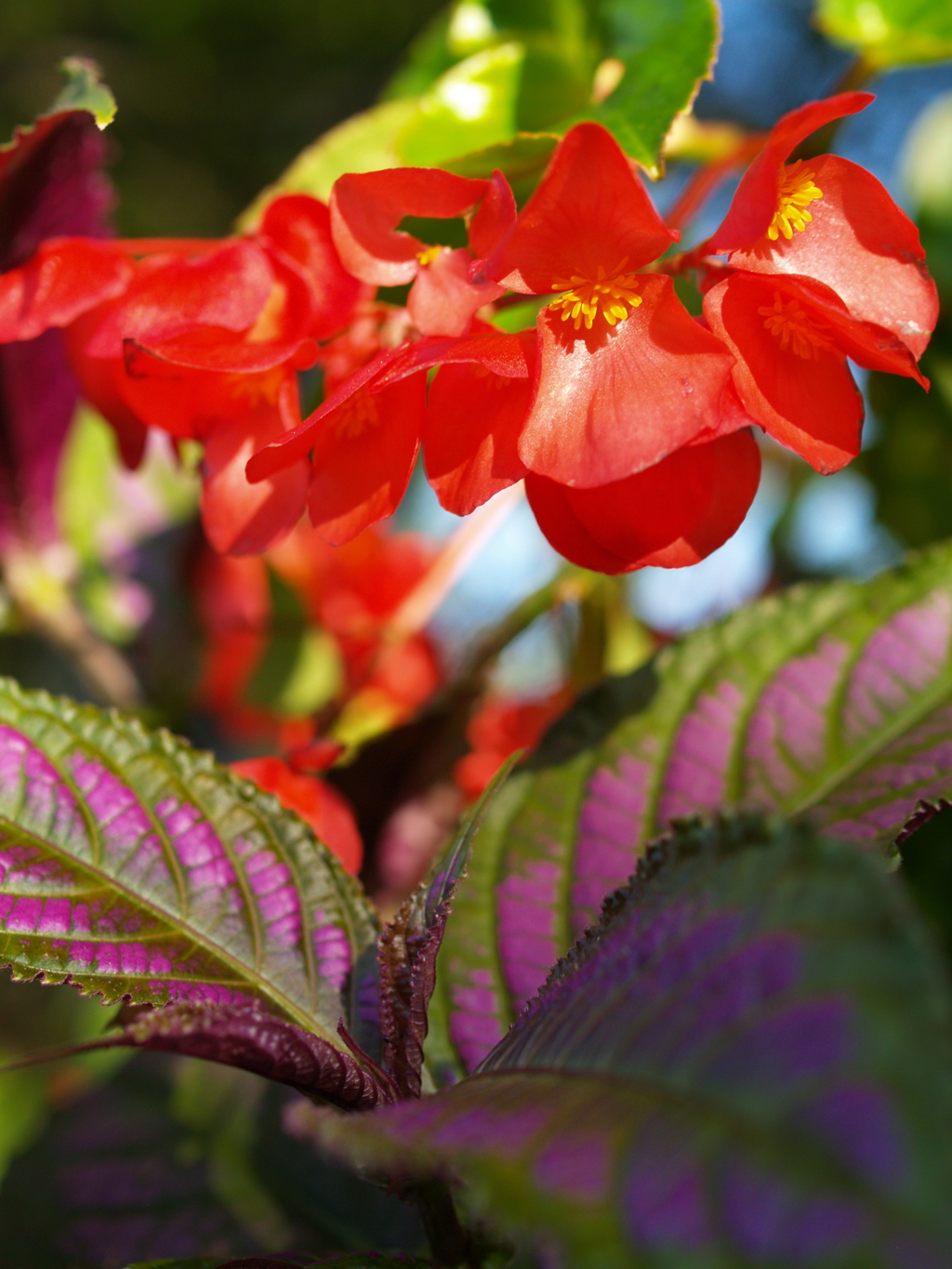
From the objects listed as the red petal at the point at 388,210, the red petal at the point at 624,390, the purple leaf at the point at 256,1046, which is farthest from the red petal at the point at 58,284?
the purple leaf at the point at 256,1046

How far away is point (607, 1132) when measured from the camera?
268 millimetres

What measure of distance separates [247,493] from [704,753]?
31 cm

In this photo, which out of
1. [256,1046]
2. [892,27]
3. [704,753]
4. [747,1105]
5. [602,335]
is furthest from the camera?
[892,27]

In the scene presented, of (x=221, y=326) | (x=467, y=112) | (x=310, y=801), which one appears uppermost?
(x=467, y=112)

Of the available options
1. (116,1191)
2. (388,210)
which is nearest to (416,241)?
(388,210)

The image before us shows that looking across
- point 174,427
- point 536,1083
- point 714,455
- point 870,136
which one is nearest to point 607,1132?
point 536,1083

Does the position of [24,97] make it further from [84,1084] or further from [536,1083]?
[536,1083]

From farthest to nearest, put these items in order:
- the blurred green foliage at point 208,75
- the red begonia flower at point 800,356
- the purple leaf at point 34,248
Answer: the blurred green foliage at point 208,75
the purple leaf at point 34,248
the red begonia flower at point 800,356

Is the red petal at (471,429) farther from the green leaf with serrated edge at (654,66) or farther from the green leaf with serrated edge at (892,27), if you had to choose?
the green leaf with serrated edge at (892,27)

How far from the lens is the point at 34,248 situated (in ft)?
1.78

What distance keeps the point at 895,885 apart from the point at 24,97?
2.88 meters

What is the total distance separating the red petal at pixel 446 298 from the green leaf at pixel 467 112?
17 cm

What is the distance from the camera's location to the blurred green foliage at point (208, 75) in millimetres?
2469

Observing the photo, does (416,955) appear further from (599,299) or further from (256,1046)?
(599,299)
